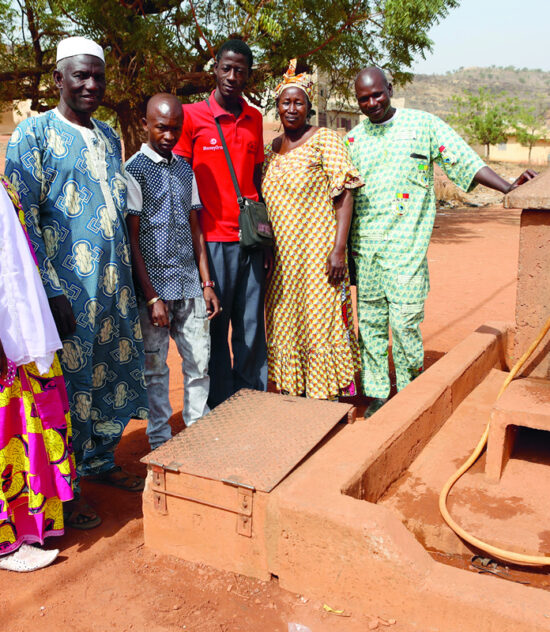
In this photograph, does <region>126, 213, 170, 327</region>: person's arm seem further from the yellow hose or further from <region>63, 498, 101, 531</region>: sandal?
the yellow hose

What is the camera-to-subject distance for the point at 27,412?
8.13 feet

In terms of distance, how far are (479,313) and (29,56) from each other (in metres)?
8.74

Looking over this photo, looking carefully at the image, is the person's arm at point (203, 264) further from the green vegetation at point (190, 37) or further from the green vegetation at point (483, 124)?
the green vegetation at point (483, 124)

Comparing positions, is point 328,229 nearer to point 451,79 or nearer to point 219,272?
point 219,272

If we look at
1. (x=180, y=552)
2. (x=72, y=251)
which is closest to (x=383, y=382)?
(x=180, y=552)

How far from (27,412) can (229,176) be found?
1.64 metres

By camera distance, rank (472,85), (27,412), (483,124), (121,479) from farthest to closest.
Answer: (472,85), (483,124), (121,479), (27,412)

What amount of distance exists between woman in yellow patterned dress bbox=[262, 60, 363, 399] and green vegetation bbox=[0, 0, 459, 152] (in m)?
5.68

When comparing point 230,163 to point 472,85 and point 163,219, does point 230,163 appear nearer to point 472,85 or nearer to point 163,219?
point 163,219

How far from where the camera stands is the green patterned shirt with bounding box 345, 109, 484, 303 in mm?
3594

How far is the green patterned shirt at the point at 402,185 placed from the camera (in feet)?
11.8

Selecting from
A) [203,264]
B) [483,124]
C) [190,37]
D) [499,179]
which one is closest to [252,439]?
[203,264]

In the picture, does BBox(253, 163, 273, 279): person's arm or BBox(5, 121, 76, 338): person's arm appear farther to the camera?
BBox(253, 163, 273, 279): person's arm

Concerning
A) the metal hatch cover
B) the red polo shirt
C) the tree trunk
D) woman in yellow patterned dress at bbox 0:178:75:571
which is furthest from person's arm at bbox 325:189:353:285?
the tree trunk
